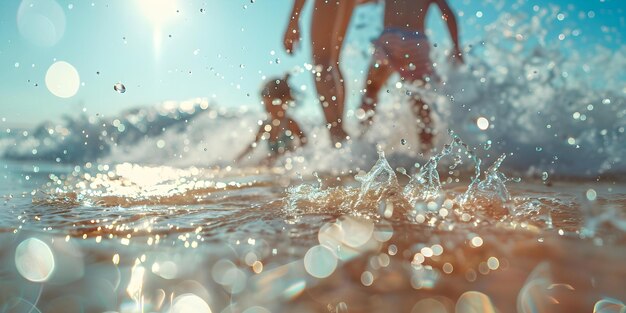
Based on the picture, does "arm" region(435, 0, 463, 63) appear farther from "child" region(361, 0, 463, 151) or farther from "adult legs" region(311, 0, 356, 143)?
"adult legs" region(311, 0, 356, 143)

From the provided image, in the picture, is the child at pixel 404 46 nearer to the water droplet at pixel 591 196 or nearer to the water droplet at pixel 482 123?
the water droplet at pixel 482 123

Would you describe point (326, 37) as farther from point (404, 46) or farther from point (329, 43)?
point (404, 46)

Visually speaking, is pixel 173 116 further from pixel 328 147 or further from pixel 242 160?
pixel 328 147

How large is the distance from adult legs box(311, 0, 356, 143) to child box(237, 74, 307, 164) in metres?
1.31

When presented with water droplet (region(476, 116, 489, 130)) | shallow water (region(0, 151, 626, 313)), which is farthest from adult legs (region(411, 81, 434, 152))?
shallow water (region(0, 151, 626, 313))

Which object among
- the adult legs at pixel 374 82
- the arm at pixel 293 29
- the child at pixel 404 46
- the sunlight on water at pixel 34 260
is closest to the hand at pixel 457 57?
the child at pixel 404 46

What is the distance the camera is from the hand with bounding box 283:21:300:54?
380 cm

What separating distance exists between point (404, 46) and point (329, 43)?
0.58 metres

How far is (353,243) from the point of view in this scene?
118 cm

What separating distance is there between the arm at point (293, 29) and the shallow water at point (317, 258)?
2.29 m

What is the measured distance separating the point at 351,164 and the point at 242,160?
1.76 m

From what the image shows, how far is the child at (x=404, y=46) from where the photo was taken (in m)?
3.66

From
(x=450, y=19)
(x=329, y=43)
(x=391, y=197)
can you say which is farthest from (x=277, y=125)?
(x=391, y=197)

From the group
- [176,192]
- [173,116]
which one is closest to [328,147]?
[176,192]
